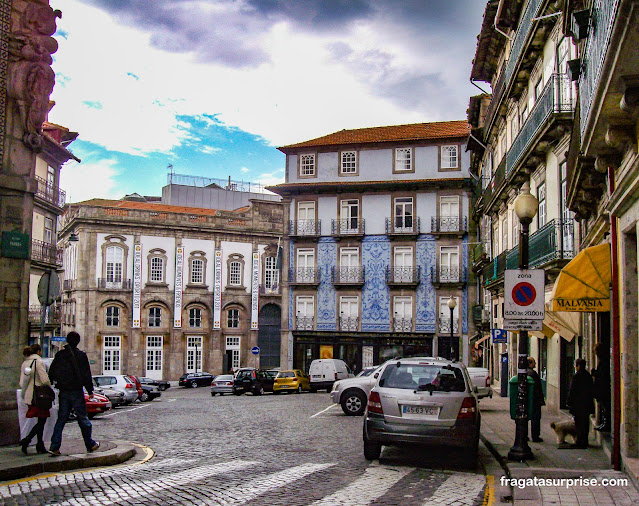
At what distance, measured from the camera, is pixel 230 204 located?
71.3 meters

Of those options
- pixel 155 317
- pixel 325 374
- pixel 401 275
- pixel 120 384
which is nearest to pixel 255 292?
pixel 155 317

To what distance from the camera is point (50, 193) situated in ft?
145

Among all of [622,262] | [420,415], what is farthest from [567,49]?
[420,415]

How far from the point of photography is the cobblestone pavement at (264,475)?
337 inches

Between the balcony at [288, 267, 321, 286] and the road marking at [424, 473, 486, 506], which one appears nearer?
the road marking at [424, 473, 486, 506]

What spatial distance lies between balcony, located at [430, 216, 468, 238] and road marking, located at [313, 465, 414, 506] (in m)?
33.3

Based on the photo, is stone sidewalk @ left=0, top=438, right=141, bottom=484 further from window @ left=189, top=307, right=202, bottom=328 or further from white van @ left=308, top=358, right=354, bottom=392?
window @ left=189, top=307, right=202, bottom=328

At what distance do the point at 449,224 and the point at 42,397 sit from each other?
114ft

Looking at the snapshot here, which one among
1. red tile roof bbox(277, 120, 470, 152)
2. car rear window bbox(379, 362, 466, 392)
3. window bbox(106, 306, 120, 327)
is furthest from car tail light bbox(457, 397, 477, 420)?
window bbox(106, 306, 120, 327)

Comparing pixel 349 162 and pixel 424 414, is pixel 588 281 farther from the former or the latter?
pixel 349 162

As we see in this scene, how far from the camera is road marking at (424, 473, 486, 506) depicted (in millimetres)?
8625

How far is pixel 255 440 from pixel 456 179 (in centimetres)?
3132

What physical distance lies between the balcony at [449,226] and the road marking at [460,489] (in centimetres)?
3350

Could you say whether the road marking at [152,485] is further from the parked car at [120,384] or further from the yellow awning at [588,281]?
the parked car at [120,384]
